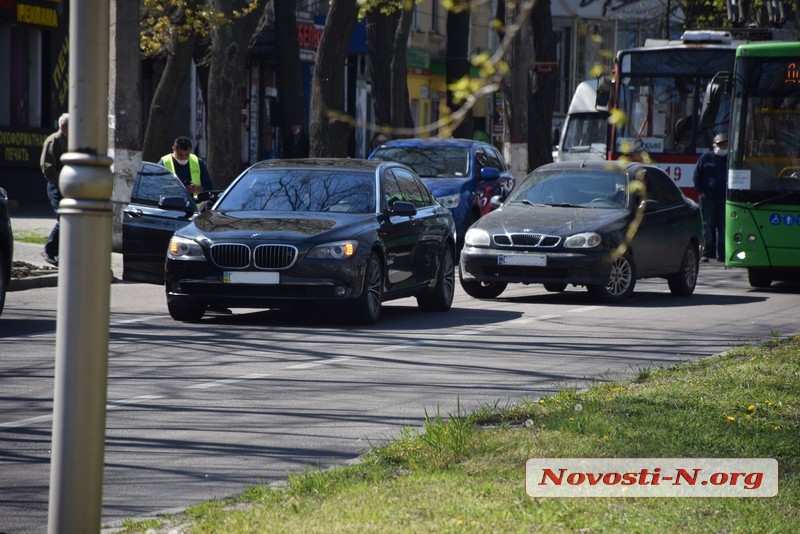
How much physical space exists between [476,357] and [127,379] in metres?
3.00

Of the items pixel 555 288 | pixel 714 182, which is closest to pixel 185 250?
pixel 555 288

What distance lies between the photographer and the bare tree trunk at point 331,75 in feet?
84.0

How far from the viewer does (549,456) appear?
7383mm

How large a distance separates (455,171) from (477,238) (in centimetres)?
612

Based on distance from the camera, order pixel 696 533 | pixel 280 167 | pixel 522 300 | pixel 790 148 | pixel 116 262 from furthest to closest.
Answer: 1. pixel 116 262
2. pixel 790 148
3. pixel 522 300
4. pixel 280 167
5. pixel 696 533

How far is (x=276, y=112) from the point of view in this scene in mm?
45719

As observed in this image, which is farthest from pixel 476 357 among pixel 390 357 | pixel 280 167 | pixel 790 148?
pixel 790 148

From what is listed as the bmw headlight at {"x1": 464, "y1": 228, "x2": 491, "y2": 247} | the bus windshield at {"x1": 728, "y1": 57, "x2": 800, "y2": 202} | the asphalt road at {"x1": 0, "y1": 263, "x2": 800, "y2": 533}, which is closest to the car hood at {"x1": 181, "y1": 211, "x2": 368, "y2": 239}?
the asphalt road at {"x1": 0, "y1": 263, "x2": 800, "y2": 533}

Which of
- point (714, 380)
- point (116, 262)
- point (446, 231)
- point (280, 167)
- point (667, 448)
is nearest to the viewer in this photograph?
point (667, 448)

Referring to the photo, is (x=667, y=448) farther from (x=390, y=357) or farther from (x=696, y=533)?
(x=390, y=357)

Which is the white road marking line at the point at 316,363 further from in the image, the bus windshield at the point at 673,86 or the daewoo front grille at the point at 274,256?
the bus windshield at the point at 673,86

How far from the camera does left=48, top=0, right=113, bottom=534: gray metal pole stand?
16.5ft

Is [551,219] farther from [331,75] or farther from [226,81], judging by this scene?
[226,81]

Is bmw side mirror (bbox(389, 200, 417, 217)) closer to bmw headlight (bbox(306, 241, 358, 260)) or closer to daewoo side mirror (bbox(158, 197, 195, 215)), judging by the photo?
bmw headlight (bbox(306, 241, 358, 260))
